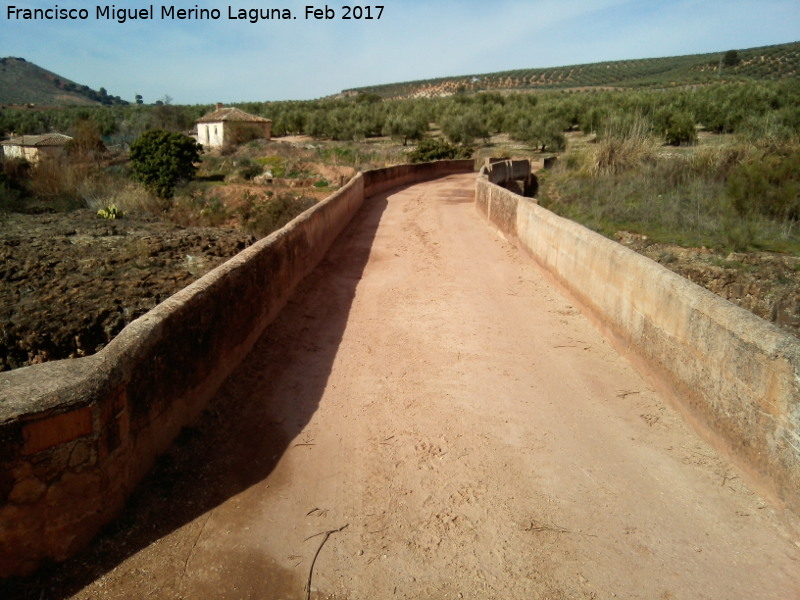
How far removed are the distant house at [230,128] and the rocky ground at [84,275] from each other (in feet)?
125

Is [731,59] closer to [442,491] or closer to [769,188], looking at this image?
[769,188]

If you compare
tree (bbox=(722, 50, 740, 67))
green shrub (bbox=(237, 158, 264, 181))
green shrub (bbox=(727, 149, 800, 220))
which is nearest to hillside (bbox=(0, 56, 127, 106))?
green shrub (bbox=(237, 158, 264, 181))

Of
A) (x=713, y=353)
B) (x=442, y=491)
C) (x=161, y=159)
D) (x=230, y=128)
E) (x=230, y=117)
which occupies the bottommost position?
(x=442, y=491)

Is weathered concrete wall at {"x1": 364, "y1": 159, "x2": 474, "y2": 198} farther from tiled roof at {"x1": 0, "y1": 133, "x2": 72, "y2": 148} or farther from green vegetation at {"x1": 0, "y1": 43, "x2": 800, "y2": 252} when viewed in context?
tiled roof at {"x1": 0, "y1": 133, "x2": 72, "y2": 148}

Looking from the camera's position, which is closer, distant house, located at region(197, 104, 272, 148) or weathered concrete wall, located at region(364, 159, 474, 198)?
weathered concrete wall, located at region(364, 159, 474, 198)

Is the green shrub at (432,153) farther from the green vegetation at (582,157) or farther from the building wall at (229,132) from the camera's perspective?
the building wall at (229,132)

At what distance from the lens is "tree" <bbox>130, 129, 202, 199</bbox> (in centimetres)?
2995

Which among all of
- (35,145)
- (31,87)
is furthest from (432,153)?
(31,87)

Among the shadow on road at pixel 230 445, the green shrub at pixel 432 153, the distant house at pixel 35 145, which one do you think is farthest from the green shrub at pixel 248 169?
the shadow on road at pixel 230 445

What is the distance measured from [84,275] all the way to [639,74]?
298ft

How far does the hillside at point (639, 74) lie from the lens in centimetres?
6594

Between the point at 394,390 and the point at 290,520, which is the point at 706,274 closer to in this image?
the point at 394,390

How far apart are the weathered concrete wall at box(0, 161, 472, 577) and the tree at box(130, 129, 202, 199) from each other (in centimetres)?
2684

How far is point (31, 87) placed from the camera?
12938 centimetres
